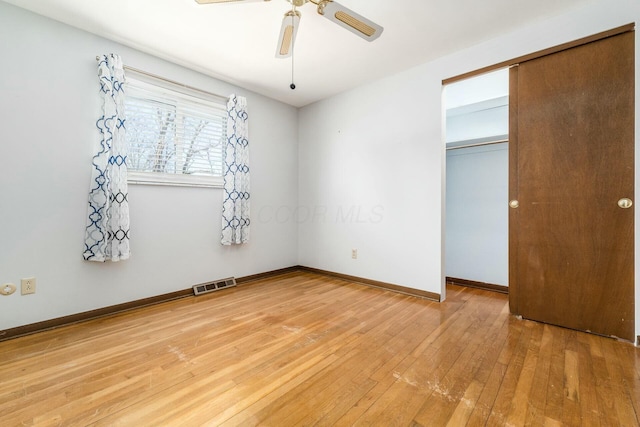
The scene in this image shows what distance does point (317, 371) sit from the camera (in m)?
1.52

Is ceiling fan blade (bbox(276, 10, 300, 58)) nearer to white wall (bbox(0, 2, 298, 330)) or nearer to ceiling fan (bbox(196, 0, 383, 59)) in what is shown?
ceiling fan (bbox(196, 0, 383, 59))

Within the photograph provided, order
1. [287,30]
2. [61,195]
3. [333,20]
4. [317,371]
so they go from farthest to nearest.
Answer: [61,195]
[287,30]
[333,20]
[317,371]

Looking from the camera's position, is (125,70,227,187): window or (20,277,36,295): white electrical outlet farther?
(125,70,227,187): window

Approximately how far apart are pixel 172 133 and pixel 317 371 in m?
2.58

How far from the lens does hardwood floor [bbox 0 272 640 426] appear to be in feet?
3.94

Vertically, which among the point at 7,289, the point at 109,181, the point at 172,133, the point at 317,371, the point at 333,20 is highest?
the point at 333,20

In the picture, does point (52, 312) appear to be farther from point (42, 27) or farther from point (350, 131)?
point (350, 131)

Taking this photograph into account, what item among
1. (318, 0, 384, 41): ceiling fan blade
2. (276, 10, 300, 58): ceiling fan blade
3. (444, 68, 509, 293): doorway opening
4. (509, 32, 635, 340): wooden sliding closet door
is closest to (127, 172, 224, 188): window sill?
(276, 10, 300, 58): ceiling fan blade

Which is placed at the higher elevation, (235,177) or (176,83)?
(176,83)

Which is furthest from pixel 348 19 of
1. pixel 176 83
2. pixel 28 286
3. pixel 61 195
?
pixel 28 286

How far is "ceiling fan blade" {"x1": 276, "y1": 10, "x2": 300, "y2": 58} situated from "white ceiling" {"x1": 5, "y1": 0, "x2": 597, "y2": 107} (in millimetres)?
252

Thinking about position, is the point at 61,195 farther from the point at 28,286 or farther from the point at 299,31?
the point at 299,31

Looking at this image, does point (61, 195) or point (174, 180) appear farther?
point (174, 180)

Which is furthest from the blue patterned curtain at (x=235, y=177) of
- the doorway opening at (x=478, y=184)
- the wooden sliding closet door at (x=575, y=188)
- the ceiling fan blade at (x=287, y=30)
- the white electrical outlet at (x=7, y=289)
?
the wooden sliding closet door at (x=575, y=188)
